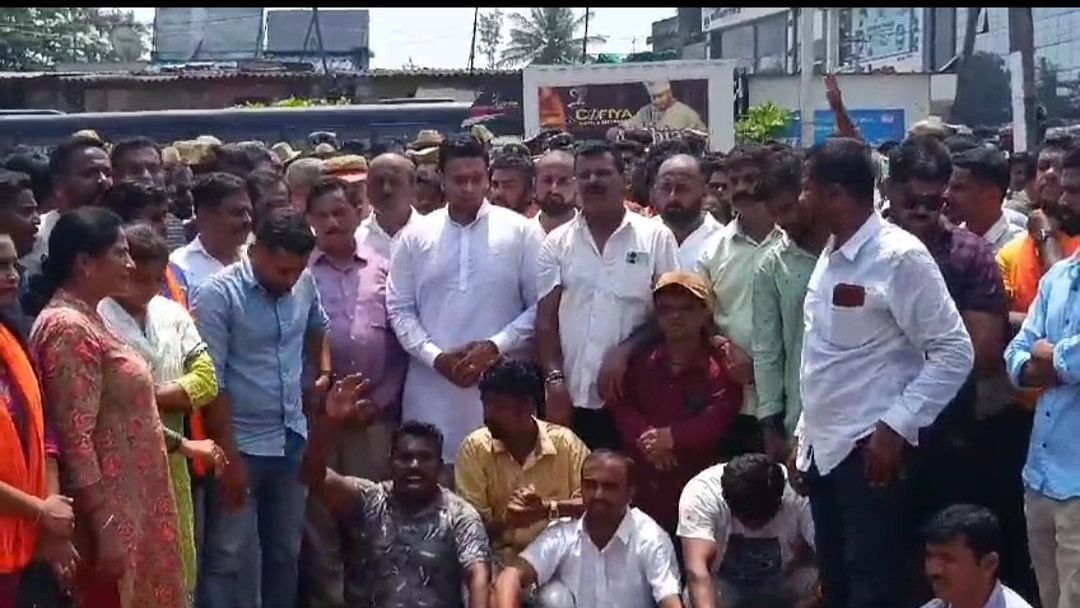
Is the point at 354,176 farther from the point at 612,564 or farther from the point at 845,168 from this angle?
the point at 845,168

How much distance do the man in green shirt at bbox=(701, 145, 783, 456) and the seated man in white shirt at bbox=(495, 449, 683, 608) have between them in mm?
566

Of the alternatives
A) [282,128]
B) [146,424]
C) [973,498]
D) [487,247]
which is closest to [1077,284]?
[973,498]

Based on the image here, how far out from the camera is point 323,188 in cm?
678

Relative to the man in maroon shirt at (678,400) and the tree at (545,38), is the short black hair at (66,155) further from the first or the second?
the tree at (545,38)

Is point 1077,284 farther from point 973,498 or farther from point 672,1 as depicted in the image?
point 672,1

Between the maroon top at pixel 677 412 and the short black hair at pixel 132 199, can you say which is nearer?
the short black hair at pixel 132 199

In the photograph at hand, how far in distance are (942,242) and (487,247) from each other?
191cm

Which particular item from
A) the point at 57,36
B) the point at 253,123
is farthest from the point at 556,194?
the point at 57,36

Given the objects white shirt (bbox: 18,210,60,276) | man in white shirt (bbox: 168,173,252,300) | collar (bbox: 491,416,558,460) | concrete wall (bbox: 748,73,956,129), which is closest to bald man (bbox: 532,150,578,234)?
collar (bbox: 491,416,558,460)

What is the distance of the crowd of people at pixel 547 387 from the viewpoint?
506 cm

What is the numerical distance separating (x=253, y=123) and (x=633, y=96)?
18.3ft

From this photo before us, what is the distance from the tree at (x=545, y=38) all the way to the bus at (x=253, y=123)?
42423 mm

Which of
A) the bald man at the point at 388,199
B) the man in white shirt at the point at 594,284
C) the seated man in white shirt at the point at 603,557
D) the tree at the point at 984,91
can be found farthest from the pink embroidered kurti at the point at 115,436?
the tree at the point at 984,91

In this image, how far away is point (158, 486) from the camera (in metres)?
5.13
